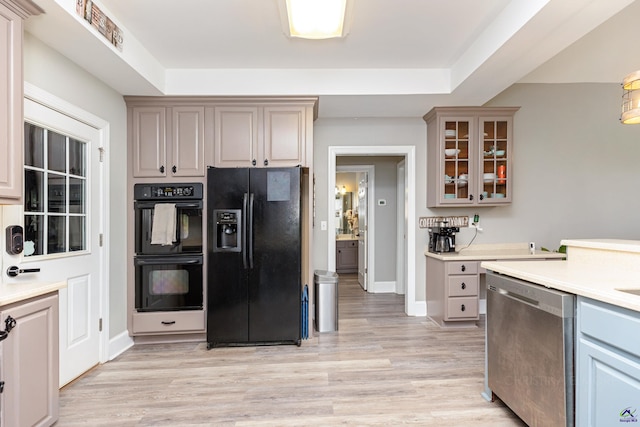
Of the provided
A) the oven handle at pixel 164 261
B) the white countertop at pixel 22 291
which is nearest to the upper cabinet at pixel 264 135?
the oven handle at pixel 164 261

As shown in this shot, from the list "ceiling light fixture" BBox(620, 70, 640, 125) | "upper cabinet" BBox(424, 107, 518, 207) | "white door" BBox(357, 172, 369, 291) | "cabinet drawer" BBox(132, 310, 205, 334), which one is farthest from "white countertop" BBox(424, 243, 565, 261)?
"cabinet drawer" BBox(132, 310, 205, 334)

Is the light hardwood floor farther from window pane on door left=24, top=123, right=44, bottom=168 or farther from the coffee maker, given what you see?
window pane on door left=24, top=123, right=44, bottom=168

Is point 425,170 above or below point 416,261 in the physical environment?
above

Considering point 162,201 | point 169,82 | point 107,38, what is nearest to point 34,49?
point 107,38

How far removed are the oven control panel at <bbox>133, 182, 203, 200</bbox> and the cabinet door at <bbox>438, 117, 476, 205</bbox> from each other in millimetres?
2627

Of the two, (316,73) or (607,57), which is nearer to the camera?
(316,73)

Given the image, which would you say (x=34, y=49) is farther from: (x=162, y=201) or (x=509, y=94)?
(x=509, y=94)

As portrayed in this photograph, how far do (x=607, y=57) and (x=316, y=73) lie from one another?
3213 mm

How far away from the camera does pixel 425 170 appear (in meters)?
3.94

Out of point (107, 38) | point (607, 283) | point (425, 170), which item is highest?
point (107, 38)

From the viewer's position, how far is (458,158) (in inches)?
144

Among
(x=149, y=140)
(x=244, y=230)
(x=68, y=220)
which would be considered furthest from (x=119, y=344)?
(x=149, y=140)

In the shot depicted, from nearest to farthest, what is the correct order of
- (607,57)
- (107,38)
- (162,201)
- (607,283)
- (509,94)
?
(607,283) < (107,38) < (162,201) < (607,57) < (509,94)

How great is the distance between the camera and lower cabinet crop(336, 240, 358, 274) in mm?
6840
